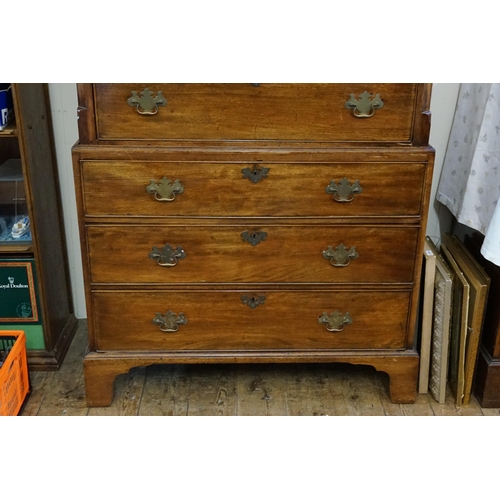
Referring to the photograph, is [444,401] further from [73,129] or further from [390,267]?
[73,129]

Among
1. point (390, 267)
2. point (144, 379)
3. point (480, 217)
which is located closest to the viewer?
point (390, 267)

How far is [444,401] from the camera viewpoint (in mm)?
2461

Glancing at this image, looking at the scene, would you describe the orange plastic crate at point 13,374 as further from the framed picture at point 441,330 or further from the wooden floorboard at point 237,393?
the framed picture at point 441,330

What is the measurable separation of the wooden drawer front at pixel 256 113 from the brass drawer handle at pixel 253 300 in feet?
1.75

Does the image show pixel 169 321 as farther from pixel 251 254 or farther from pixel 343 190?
pixel 343 190

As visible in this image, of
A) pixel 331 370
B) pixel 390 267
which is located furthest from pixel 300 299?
pixel 331 370

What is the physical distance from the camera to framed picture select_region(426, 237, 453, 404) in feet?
7.73

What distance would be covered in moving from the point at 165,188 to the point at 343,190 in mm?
545

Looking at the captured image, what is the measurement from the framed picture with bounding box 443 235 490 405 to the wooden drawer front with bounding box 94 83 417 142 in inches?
23.7

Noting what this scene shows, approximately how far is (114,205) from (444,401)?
4.45ft

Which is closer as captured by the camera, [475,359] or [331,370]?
[475,359]

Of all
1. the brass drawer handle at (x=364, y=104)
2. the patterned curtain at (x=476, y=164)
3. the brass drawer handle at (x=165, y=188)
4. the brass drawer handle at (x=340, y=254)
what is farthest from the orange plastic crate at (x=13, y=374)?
the patterned curtain at (x=476, y=164)

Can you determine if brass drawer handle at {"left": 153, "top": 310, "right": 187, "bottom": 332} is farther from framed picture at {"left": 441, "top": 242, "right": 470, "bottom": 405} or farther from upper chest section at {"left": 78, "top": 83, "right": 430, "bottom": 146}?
framed picture at {"left": 441, "top": 242, "right": 470, "bottom": 405}

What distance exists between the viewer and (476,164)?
7.75 ft
